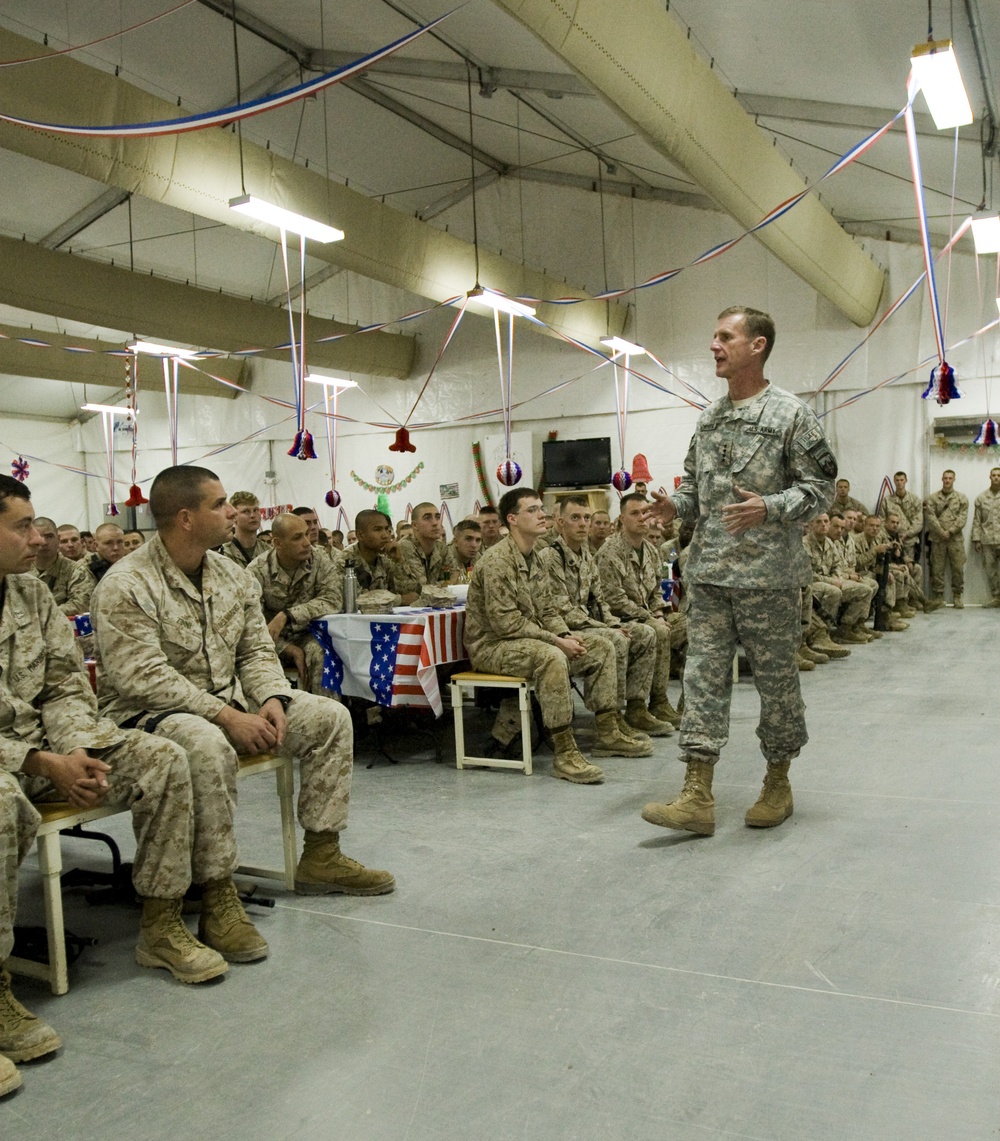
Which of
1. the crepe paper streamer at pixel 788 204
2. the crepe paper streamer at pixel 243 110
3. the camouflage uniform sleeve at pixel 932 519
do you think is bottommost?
the camouflage uniform sleeve at pixel 932 519

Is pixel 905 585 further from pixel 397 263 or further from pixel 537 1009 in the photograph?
pixel 537 1009

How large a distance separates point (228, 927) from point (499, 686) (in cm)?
213

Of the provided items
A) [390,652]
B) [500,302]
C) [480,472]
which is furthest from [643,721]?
[480,472]

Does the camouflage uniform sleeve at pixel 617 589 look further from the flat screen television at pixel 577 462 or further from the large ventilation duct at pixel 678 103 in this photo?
the flat screen television at pixel 577 462

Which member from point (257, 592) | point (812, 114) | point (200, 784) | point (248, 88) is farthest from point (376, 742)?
point (248, 88)

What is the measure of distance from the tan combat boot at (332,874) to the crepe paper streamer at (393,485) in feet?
39.4

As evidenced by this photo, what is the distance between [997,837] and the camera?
3.18 meters

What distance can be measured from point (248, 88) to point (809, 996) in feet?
33.3

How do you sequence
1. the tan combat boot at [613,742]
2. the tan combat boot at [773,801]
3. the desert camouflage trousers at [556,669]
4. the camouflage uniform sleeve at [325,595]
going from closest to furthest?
the tan combat boot at [773,801], the desert camouflage trousers at [556,669], the tan combat boot at [613,742], the camouflage uniform sleeve at [325,595]

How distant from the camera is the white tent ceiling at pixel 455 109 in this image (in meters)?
6.33

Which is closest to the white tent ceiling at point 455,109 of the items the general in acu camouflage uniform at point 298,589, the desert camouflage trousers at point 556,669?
the general in acu camouflage uniform at point 298,589

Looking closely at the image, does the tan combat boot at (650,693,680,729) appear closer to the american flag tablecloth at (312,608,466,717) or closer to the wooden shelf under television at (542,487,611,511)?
the american flag tablecloth at (312,608,466,717)

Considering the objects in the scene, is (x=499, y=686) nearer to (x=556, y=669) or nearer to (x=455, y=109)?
(x=556, y=669)

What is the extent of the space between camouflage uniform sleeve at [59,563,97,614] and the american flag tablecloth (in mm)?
2002
